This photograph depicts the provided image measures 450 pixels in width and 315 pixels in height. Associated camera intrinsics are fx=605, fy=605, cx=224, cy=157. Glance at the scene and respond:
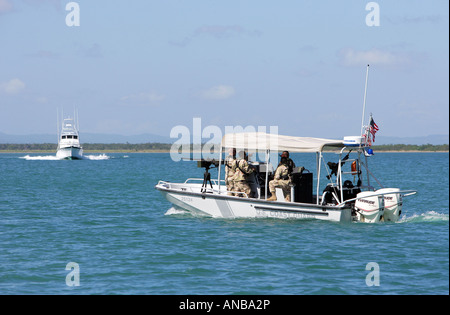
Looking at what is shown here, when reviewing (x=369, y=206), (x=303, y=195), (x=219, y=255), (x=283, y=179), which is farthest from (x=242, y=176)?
(x=219, y=255)

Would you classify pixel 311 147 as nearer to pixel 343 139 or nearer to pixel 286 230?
pixel 343 139

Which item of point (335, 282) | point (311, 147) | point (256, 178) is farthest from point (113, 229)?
point (335, 282)

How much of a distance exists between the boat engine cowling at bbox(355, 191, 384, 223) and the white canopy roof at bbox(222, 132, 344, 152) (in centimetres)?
187

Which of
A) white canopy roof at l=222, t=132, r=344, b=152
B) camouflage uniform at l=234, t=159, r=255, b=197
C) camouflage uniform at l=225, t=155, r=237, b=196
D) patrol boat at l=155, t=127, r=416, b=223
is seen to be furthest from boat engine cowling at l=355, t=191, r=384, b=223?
camouflage uniform at l=225, t=155, r=237, b=196

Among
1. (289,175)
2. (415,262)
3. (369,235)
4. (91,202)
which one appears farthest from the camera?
(91,202)

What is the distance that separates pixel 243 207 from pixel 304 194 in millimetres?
1914

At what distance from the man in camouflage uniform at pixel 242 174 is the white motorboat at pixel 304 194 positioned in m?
0.19

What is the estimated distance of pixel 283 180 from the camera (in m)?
18.1

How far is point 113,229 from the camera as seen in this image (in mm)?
19953

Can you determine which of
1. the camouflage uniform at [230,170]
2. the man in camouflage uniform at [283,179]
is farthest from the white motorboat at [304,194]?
the camouflage uniform at [230,170]

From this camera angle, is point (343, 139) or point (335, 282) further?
point (343, 139)

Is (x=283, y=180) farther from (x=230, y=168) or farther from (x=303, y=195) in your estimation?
(x=230, y=168)
